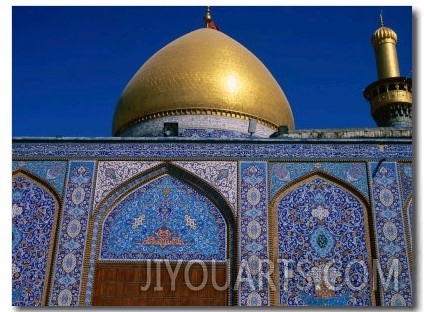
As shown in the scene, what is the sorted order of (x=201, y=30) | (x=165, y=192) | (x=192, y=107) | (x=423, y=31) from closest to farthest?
(x=423, y=31)
(x=165, y=192)
(x=192, y=107)
(x=201, y=30)

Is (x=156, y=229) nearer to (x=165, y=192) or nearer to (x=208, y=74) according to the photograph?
(x=165, y=192)

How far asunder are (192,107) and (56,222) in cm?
325

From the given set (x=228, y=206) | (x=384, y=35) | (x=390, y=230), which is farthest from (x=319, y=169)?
(x=384, y=35)

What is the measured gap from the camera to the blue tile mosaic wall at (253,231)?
7.06 metres

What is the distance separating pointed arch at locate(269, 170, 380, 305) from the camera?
7.16 m

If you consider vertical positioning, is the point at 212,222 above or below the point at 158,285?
above

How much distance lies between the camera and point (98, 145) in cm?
797

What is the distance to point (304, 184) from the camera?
770cm

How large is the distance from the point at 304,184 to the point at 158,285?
2112 mm

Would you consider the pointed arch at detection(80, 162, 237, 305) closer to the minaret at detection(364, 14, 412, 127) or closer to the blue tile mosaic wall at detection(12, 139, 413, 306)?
the blue tile mosaic wall at detection(12, 139, 413, 306)

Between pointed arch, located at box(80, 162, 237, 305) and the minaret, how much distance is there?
4469 mm

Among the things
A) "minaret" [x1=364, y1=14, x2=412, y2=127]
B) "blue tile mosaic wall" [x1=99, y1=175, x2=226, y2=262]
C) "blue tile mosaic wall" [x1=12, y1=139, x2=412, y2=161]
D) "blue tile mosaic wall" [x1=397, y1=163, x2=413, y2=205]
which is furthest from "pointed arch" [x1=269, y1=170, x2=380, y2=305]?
"minaret" [x1=364, y1=14, x2=412, y2=127]

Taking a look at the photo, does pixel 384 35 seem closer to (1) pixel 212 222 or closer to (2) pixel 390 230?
(2) pixel 390 230

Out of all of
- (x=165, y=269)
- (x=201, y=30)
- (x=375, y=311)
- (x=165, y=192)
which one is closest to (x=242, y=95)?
(x=201, y=30)
